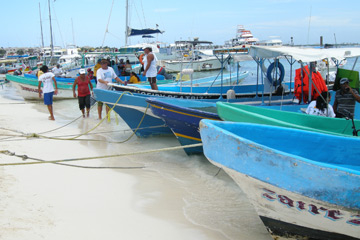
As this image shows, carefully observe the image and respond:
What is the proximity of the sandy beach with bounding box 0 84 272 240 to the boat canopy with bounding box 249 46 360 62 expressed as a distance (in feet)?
7.96

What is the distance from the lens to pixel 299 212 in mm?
3678

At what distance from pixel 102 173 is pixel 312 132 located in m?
3.52

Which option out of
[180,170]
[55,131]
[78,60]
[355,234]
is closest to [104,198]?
[180,170]

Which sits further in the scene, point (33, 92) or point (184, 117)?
point (33, 92)

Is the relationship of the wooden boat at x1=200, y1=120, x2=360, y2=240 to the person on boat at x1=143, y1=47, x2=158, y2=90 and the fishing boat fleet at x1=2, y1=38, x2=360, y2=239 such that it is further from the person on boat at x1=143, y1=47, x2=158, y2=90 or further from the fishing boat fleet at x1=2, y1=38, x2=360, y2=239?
the person on boat at x1=143, y1=47, x2=158, y2=90

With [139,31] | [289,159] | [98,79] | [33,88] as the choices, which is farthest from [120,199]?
[139,31]

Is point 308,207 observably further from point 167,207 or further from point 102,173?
point 102,173

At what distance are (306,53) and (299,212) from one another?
352cm

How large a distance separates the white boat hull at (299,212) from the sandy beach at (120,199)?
2.14 ft

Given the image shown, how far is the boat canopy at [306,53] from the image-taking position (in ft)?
20.5

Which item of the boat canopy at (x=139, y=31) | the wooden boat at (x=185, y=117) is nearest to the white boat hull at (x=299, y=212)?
the wooden boat at (x=185, y=117)

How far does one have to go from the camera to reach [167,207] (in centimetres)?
510

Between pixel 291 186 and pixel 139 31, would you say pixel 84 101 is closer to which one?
pixel 291 186

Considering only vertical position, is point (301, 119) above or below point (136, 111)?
above
